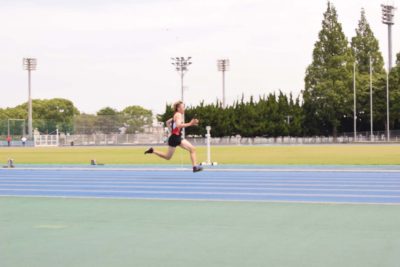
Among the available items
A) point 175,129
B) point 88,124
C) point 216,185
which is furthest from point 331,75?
point 216,185

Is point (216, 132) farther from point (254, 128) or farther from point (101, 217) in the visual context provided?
point (101, 217)

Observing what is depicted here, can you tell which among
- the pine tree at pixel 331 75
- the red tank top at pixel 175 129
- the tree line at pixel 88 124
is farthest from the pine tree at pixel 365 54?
the red tank top at pixel 175 129

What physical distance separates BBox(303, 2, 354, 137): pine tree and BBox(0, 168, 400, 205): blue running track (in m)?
61.1

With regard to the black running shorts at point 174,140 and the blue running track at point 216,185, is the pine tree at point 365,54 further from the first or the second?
the black running shorts at point 174,140

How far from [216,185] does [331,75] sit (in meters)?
66.2

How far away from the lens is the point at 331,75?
7662 centimetres

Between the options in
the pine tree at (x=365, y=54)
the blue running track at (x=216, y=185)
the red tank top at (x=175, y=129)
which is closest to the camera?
the blue running track at (x=216, y=185)

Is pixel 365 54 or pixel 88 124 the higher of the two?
pixel 365 54

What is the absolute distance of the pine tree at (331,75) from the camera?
3007 inches

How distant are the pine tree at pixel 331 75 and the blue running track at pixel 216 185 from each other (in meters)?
61.1

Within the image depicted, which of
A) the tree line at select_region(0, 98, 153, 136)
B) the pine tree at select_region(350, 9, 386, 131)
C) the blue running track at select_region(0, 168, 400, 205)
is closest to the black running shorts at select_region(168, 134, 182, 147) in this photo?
the blue running track at select_region(0, 168, 400, 205)

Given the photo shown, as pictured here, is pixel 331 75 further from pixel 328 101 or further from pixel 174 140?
pixel 174 140

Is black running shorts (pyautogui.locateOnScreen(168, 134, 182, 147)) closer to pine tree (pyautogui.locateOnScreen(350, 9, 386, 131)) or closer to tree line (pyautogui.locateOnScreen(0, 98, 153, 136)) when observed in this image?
tree line (pyautogui.locateOnScreen(0, 98, 153, 136))

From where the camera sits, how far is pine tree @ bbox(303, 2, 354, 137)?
76.4 m
